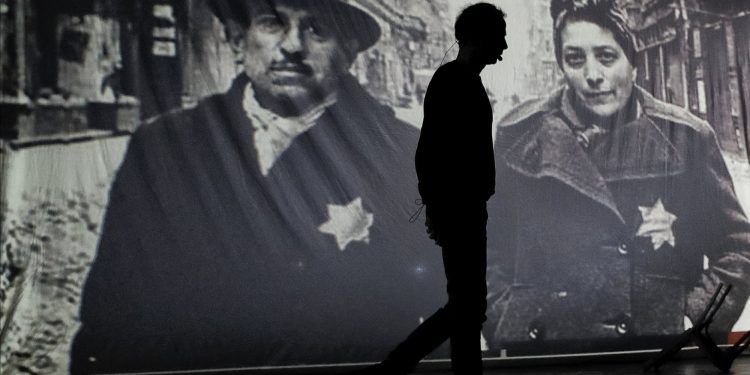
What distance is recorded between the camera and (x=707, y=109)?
15.9 feet

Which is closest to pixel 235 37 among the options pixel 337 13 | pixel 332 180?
pixel 337 13

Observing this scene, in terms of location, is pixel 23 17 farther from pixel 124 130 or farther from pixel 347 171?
pixel 347 171

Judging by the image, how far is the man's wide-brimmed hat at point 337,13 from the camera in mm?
4035

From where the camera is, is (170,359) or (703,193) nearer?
(170,359)

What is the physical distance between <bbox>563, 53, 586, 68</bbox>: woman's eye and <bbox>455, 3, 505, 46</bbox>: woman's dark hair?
6.84 ft

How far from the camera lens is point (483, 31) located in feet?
8.52

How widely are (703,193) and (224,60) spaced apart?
2463 mm

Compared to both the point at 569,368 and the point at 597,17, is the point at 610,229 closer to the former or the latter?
the point at 569,368

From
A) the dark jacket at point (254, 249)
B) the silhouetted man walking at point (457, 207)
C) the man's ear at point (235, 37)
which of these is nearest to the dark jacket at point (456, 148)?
the silhouetted man walking at point (457, 207)

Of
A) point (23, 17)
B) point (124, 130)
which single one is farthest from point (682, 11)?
point (23, 17)

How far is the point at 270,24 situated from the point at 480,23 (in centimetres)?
167

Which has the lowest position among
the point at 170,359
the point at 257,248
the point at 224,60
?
the point at 170,359

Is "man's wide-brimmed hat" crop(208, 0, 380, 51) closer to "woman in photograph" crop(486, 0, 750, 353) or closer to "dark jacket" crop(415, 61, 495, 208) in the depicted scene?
"woman in photograph" crop(486, 0, 750, 353)

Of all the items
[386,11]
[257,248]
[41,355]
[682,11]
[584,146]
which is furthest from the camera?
[682,11]
